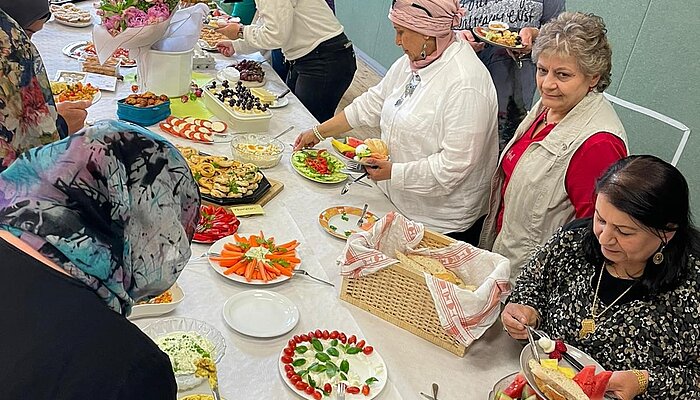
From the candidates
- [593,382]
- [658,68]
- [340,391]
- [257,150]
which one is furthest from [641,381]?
[658,68]

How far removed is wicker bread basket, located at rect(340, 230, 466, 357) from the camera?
1601 mm

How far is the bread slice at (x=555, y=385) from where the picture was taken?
1.36 metres

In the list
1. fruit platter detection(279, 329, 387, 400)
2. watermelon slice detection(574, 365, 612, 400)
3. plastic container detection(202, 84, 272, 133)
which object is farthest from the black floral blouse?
plastic container detection(202, 84, 272, 133)

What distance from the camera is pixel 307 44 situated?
3.18m

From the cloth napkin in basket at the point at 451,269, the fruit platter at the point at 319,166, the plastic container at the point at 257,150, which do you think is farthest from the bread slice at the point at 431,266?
the plastic container at the point at 257,150

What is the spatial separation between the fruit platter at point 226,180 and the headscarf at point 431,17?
2.34ft

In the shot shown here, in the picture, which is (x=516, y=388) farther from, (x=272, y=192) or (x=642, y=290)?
(x=272, y=192)

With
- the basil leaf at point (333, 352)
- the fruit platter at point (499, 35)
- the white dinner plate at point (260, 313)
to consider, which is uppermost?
the fruit platter at point (499, 35)

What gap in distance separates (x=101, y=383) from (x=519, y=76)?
262 cm

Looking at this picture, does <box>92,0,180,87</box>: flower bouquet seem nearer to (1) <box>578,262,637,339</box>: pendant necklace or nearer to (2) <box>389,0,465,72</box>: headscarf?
(2) <box>389,0,465,72</box>: headscarf

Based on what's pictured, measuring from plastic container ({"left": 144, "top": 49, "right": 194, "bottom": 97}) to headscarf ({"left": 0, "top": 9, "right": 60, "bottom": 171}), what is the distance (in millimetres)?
1223

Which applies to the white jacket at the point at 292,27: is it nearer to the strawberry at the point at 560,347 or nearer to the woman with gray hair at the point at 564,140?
the woman with gray hair at the point at 564,140

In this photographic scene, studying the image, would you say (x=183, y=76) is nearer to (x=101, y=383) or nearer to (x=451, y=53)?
(x=451, y=53)

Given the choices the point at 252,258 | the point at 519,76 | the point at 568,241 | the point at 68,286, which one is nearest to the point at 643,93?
the point at 519,76
